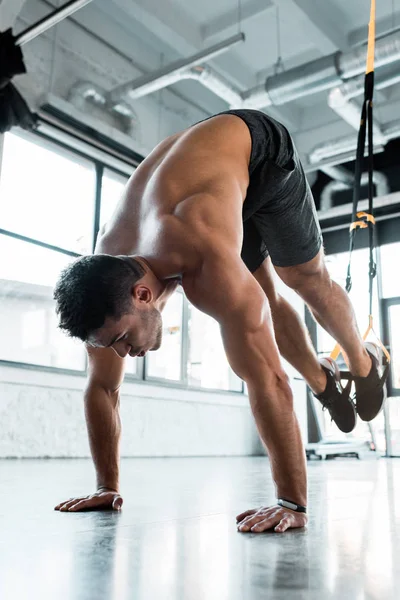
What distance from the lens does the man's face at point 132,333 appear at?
1552 mm

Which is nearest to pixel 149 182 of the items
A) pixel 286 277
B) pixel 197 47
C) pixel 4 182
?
pixel 286 277

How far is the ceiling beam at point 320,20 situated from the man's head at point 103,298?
464 cm

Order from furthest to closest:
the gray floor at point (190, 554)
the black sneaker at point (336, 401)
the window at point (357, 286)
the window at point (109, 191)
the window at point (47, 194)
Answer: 1. the window at point (357, 286)
2. the window at point (109, 191)
3. the window at point (47, 194)
4. the black sneaker at point (336, 401)
5. the gray floor at point (190, 554)

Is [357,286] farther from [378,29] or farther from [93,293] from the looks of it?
[93,293]

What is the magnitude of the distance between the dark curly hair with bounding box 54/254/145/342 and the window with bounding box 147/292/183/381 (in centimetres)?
488

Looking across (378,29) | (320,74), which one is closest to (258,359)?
(320,74)

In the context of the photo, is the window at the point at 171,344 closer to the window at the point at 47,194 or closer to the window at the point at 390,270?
the window at the point at 47,194

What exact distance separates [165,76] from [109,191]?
139cm

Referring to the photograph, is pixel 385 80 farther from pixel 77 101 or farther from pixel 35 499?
pixel 35 499

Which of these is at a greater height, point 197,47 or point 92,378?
point 197,47

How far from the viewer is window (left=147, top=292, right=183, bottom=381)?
254 inches

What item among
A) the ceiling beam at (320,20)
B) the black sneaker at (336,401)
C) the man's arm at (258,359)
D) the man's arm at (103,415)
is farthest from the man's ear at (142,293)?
the ceiling beam at (320,20)

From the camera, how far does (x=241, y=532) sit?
4.16 ft

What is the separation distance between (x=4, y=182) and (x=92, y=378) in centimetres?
372
